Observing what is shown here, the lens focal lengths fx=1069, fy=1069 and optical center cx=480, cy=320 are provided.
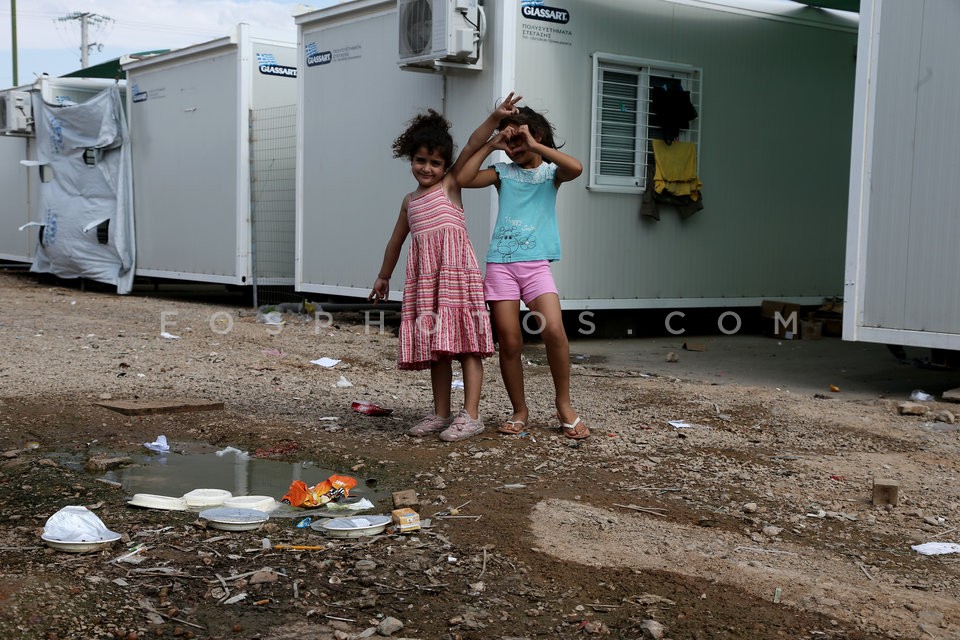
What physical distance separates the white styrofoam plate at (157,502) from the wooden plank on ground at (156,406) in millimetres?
1820

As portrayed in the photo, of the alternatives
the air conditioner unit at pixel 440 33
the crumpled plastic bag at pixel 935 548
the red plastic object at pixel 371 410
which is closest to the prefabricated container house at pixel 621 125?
the air conditioner unit at pixel 440 33

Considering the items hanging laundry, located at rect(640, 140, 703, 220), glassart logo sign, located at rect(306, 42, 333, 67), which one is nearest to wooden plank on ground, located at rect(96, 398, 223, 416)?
hanging laundry, located at rect(640, 140, 703, 220)

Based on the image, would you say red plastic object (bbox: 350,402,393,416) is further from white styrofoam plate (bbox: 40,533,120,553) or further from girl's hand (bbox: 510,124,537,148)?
white styrofoam plate (bbox: 40,533,120,553)

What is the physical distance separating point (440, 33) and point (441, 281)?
4.40 m

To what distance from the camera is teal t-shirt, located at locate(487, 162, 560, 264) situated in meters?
5.22

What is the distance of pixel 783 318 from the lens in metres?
11.0

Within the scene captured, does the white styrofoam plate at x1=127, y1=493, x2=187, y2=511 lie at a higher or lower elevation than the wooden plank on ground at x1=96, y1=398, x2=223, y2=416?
lower

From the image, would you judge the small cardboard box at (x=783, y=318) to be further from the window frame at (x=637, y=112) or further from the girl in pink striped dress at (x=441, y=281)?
the girl in pink striped dress at (x=441, y=281)

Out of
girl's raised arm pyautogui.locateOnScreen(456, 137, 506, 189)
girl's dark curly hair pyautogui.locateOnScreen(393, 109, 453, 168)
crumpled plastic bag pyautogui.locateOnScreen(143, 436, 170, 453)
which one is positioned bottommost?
crumpled plastic bag pyautogui.locateOnScreen(143, 436, 170, 453)

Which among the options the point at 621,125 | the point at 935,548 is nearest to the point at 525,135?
the point at 935,548

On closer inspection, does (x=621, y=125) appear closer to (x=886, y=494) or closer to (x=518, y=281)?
(x=518, y=281)

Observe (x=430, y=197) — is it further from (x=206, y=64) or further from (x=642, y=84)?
(x=206, y=64)

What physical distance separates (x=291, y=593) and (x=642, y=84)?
7830 millimetres

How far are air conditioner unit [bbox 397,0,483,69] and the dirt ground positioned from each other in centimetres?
314
